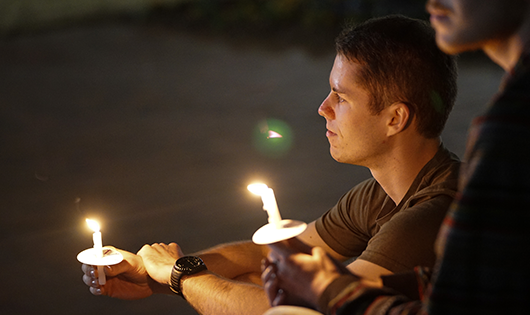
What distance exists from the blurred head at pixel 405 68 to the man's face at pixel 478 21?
28.8 inches

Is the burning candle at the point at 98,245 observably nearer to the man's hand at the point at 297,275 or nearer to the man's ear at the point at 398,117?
the man's hand at the point at 297,275

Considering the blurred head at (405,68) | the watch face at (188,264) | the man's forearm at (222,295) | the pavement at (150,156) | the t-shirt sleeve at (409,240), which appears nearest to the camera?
the t-shirt sleeve at (409,240)

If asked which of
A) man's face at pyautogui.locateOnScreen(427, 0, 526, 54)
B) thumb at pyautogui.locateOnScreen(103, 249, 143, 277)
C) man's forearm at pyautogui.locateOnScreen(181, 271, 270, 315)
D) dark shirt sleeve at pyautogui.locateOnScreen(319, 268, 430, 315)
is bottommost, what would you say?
→ man's forearm at pyautogui.locateOnScreen(181, 271, 270, 315)

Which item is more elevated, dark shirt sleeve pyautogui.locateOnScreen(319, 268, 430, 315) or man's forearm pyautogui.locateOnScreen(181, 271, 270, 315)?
dark shirt sleeve pyautogui.locateOnScreen(319, 268, 430, 315)

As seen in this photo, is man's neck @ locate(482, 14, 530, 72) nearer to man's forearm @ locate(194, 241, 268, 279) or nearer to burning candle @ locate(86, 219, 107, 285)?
burning candle @ locate(86, 219, 107, 285)

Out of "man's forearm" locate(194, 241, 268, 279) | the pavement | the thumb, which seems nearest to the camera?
the thumb

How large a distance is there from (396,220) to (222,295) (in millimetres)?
540

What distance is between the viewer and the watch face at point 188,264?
177 centimetres

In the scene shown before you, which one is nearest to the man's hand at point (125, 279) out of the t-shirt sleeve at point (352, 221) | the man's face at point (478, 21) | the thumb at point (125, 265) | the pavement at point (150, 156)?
the thumb at point (125, 265)

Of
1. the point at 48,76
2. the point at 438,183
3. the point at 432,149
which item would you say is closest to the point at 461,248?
the point at 438,183

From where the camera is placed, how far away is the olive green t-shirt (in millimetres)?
1371

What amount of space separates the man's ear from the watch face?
0.71 m

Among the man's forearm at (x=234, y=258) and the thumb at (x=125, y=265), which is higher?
the thumb at (x=125, y=265)

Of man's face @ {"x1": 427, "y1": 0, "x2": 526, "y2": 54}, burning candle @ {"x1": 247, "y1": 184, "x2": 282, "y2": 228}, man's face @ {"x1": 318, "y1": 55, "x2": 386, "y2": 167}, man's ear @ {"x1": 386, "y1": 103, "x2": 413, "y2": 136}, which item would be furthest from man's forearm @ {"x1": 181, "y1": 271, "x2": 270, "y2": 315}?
man's face @ {"x1": 427, "y1": 0, "x2": 526, "y2": 54}
